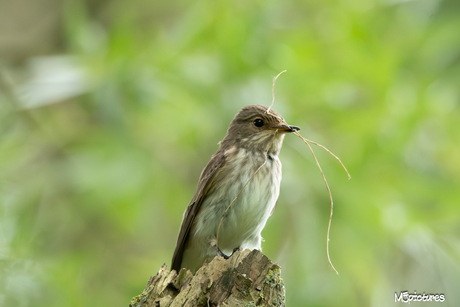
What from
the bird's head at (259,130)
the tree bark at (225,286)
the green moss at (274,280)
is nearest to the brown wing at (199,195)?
the bird's head at (259,130)

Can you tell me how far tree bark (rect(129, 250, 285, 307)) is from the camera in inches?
113

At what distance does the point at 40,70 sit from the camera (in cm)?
616

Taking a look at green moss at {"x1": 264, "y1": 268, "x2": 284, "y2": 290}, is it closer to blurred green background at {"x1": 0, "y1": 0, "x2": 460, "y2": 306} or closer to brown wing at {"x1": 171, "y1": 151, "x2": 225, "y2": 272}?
brown wing at {"x1": 171, "y1": 151, "x2": 225, "y2": 272}

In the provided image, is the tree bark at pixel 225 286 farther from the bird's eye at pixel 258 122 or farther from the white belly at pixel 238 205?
the bird's eye at pixel 258 122

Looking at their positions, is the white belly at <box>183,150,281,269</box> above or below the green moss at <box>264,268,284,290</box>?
above

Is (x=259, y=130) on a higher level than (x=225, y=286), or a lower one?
higher

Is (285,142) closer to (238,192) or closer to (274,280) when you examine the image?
(238,192)

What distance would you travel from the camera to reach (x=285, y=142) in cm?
631

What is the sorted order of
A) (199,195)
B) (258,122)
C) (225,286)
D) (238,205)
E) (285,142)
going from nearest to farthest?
(225,286), (238,205), (199,195), (258,122), (285,142)

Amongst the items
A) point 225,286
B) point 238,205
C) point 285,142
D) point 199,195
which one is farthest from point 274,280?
point 285,142

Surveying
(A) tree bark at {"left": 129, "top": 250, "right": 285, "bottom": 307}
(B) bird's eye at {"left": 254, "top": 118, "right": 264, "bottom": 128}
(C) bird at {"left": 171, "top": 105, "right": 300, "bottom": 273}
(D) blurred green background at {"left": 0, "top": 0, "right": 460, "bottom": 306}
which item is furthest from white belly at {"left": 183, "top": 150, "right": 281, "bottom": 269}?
(D) blurred green background at {"left": 0, "top": 0, "right": 460, "bottom": 306}

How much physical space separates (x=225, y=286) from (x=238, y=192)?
1511 millimetres

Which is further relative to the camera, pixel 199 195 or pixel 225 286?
pixel 199 195

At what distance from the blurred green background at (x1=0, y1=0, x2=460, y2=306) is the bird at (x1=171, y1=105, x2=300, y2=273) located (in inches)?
51.8
